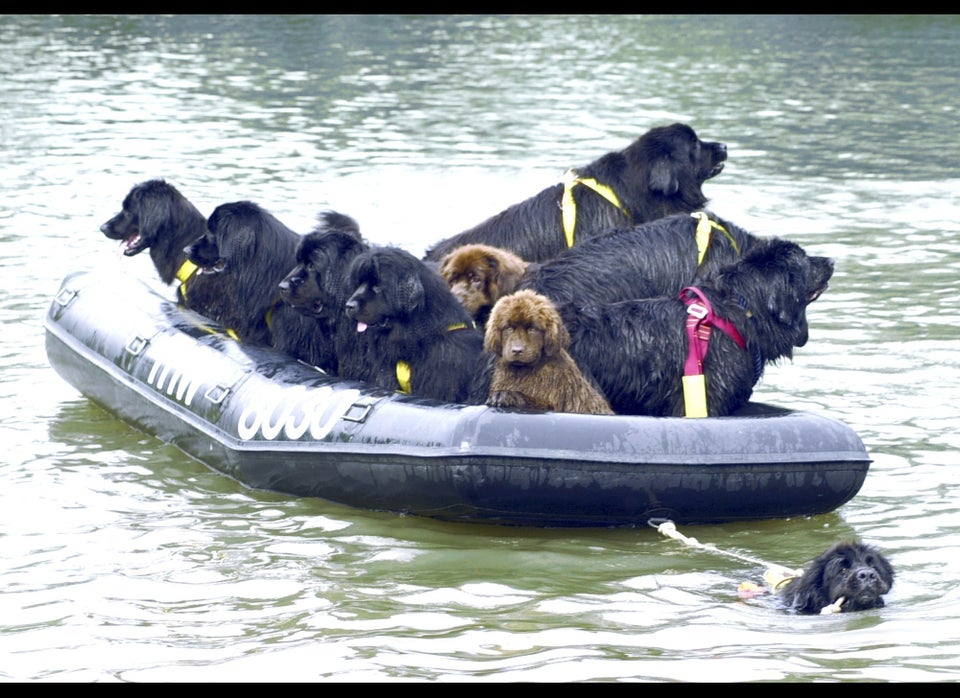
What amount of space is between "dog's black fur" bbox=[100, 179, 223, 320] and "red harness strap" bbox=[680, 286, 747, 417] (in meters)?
3.26

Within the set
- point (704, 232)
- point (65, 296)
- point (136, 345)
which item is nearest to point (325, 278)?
point (136, 345)

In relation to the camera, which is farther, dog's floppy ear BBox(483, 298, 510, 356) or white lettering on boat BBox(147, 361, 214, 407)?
white lettering on boat BBox(147, 361, 214, 407)

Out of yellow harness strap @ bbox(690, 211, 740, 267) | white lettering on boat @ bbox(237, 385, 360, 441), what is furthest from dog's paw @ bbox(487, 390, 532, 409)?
yellow harness strap @ bbox(690, 211, 740, 267)

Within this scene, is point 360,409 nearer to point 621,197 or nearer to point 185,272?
point 185,272

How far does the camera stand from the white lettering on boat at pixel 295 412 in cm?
791

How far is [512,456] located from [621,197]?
298 centimetres

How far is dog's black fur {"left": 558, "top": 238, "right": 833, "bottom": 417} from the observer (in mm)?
7953

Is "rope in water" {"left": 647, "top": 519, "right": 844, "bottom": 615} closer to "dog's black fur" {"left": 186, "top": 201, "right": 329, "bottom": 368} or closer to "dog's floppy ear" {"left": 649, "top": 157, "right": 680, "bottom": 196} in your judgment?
"dog's black fur" {"left": 186, "top": 201, "right": 329, "bottom": 368}

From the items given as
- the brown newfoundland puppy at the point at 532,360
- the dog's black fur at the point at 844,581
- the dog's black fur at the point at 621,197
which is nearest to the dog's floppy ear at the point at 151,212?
the dog's black fur at the point at 621,197

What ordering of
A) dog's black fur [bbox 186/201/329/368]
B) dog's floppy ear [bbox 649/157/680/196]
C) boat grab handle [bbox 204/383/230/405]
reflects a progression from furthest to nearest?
dog's floppy ear [bbox 649/157/680/196], dog's black fur [bbox 186/201/329/368], boat grab handle [bbox 204/383/230/405]

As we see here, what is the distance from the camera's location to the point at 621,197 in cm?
974

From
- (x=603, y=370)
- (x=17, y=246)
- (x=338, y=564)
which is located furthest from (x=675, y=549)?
(x=17, y=246)

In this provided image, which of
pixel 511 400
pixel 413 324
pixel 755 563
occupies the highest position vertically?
pixel 413 324

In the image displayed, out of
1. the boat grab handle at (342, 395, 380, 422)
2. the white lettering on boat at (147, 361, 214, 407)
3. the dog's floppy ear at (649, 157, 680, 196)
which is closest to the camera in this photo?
the boat grab handle at (342, 395, 380, 422)
